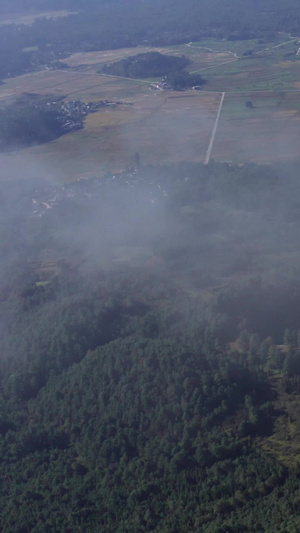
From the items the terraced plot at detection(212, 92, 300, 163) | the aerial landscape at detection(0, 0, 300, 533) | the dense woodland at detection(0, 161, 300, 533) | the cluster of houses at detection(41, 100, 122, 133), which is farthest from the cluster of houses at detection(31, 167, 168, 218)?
the cluster of houses at detection(41, 100, 122, 133)

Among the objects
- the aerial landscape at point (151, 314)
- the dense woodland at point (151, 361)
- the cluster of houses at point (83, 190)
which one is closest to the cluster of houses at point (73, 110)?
the aerial landscape at point (151, 314)

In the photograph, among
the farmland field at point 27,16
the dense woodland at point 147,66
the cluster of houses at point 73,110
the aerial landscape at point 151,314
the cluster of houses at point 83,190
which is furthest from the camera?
the farmland field at point 27,16

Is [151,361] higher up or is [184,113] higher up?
[184,113]

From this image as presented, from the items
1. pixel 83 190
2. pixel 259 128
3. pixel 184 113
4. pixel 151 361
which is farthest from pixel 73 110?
pixel 151 361

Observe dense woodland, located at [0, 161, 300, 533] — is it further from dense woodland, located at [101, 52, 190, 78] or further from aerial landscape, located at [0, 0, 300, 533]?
dense woodland, located at [101, 52, 190, 78]

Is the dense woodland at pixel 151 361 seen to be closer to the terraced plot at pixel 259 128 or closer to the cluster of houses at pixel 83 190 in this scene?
the cluster of houses at pixel 83 190

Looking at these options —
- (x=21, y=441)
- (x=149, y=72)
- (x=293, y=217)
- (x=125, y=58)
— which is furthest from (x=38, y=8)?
(x=21, y=441)

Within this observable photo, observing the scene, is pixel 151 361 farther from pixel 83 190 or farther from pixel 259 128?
pixel 259 128
